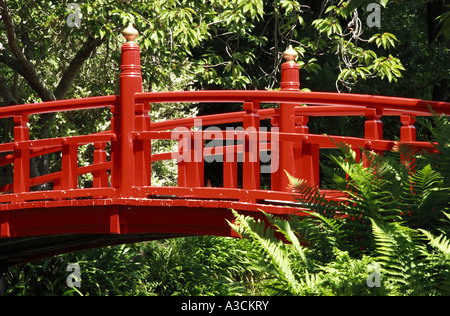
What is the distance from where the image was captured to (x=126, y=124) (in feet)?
22.6

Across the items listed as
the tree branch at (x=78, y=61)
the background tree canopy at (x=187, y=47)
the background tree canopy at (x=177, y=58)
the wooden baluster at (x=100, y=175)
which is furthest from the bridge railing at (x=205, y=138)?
the tree branch at (x=78, y=61)

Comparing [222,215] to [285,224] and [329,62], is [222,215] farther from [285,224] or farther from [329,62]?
[329,62]

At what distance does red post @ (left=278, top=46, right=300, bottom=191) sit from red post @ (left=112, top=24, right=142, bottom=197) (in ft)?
4.28

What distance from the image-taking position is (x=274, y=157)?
721cm

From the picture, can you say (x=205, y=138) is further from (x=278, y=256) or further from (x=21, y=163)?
(x=278, y=256)

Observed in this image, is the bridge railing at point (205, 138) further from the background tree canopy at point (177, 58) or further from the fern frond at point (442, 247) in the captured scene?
the background tree canopy at point (177, 58)

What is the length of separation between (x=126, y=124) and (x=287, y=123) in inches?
61.5

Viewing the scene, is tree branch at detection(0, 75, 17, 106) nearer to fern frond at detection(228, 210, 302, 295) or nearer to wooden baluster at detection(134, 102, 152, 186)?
wooden baluster at detection(134, 102, 152, 186)

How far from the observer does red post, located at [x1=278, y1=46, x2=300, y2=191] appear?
701 cm

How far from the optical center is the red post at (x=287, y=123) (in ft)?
23.0

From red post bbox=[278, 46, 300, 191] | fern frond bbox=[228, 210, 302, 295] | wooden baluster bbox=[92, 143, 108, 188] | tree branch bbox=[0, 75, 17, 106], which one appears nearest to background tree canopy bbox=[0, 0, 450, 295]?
tree branch bbox=[0, 75, 17, 106]

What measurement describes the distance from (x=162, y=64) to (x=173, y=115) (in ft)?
10.5

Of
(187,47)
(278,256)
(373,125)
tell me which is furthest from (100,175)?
(278,256)
